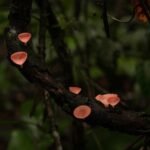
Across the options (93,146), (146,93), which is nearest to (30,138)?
(93,146)

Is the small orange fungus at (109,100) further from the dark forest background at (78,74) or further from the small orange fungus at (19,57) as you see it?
the small orange fungus at (19,57)

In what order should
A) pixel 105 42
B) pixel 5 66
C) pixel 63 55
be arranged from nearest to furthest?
pixel 63 55 < pixel 105 42 < pixel 5 66

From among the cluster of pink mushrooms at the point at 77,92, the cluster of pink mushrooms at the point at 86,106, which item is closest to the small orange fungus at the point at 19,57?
the cluster of pink mushrooms at the point at 77,92

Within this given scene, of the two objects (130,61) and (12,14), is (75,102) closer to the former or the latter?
(12,14)

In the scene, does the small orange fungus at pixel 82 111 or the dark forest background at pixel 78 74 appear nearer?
the small orange fungus at pixel 82 111

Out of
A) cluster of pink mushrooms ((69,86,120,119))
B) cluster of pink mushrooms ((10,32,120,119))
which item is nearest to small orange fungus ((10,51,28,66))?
cluster of pink mushrooms ((10,32,120,119))

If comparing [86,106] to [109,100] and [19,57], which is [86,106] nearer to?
[109,100]

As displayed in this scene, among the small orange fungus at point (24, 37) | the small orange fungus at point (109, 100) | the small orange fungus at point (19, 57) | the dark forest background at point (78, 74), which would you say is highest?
the small orange fungus at point (24, 37)
